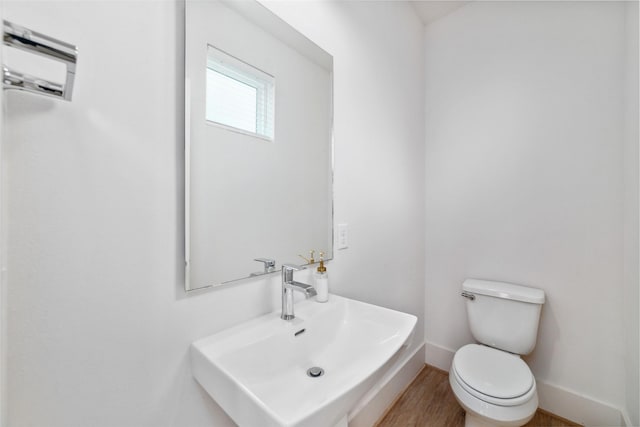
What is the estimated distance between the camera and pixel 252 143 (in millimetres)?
1030

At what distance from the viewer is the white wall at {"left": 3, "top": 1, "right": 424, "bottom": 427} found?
572 millimetres

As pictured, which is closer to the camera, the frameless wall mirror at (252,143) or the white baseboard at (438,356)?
the frameless wall mirror at (252,143)

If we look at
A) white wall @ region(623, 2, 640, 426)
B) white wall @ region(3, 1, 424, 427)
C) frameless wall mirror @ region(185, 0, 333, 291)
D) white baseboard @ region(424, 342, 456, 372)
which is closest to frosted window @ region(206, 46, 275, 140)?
frameless wall mirror @ region(185, 0, 333, 291)

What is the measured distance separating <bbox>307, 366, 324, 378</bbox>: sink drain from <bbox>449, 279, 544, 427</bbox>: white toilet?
2.92 feet

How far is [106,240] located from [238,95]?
2.03ft

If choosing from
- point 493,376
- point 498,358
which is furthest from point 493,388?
point 498,358

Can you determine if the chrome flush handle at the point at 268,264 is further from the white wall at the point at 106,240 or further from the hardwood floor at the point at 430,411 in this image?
the hardwood floor at the point at 430,411

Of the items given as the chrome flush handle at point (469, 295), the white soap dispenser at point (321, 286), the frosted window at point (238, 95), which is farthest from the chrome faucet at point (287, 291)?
the chrome flush handle at point (469, 295)

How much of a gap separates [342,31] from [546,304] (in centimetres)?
198

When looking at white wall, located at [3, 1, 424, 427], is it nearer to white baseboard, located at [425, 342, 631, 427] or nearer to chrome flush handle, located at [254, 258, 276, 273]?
chrome flush handle, located at [254, 258, 276, 273]

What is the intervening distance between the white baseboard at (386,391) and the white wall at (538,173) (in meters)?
0.25

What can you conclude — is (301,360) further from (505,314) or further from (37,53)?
(505,314)

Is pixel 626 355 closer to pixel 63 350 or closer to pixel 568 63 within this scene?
pixel 568 63

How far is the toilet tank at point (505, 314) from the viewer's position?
63.2 inches
